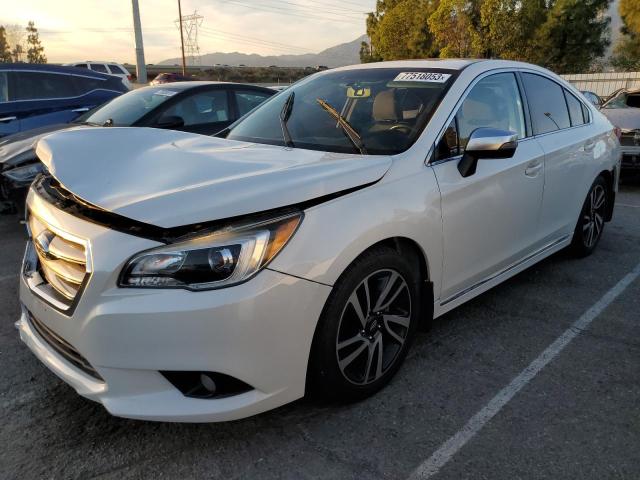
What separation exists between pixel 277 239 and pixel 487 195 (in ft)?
5.10

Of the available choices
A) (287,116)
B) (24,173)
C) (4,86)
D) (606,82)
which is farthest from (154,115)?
(606,82)

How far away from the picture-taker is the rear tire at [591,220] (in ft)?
14.9

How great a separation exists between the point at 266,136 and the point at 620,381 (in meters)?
2.39

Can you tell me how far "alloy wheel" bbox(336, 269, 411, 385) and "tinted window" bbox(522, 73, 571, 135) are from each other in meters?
1.86

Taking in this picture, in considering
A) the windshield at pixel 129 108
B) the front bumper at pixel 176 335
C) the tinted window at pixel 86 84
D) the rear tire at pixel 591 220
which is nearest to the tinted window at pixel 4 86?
the tinted window at pixel 86 84

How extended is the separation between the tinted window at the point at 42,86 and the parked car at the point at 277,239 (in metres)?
6.15

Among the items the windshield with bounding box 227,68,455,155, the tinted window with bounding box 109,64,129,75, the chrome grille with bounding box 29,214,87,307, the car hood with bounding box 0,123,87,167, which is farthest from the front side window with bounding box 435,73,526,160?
the tinted window with bounding box 109,64,129,75

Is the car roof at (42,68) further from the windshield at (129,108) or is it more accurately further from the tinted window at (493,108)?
the tinted window at (493,108)

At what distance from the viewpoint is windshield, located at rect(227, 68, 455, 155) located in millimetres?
2969

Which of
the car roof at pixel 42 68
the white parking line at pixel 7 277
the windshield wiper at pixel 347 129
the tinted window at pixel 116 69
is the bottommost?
the white parking line at pixel 7 277

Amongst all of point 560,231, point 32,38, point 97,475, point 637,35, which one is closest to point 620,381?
point 560,231

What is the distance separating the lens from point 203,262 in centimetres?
204

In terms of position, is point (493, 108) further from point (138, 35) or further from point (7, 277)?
point (138, 35)

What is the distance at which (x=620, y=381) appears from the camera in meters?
2.88
